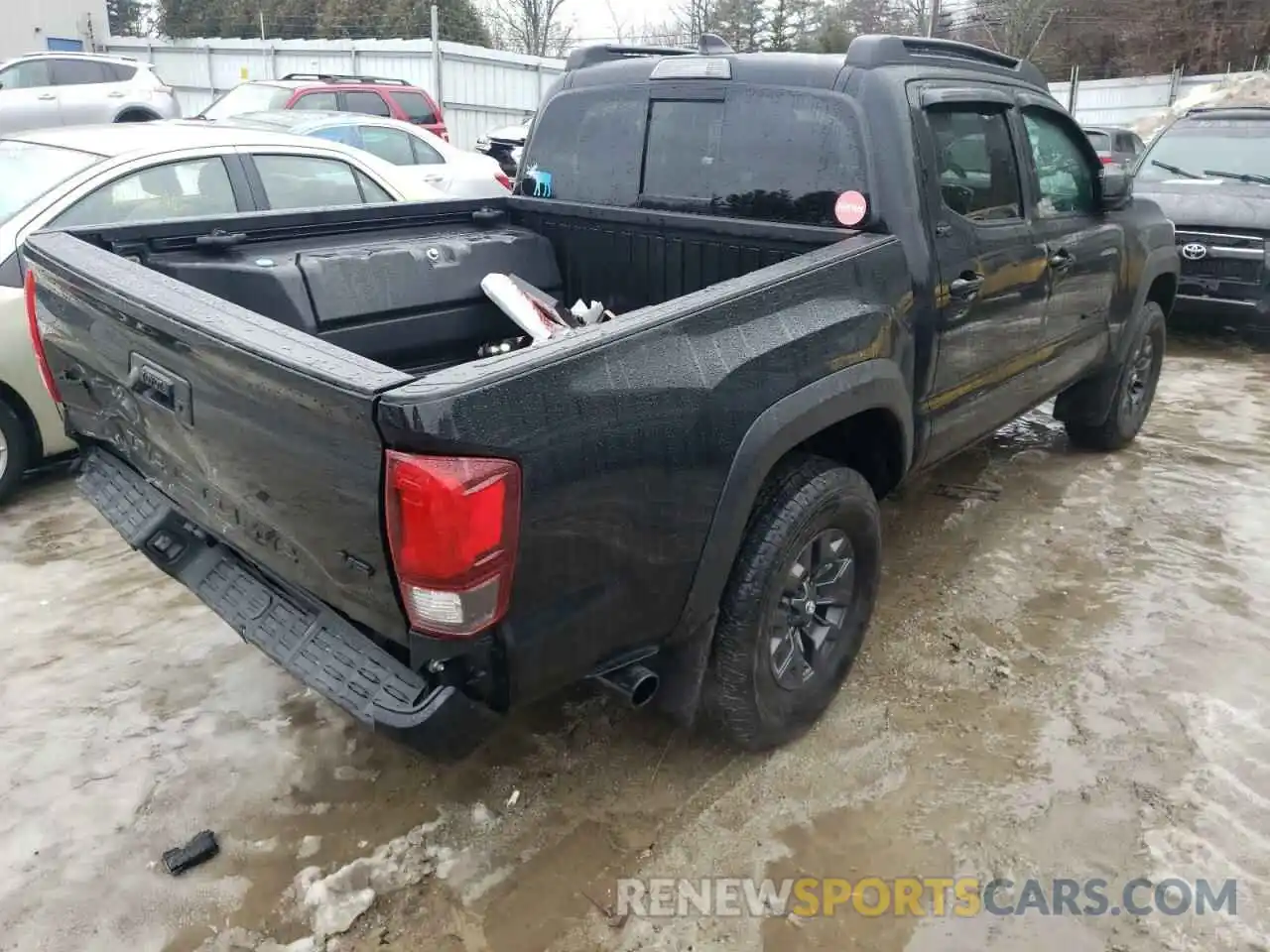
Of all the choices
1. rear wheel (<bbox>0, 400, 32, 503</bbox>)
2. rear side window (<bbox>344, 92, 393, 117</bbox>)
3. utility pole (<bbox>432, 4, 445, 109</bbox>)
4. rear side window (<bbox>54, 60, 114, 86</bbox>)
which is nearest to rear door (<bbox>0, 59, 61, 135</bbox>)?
rear side window (<bbox>54, 60, 114, 86</bbox>)

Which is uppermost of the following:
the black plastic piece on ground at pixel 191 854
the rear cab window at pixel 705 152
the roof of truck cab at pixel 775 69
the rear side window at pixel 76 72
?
the rear side window at pixel 76 72

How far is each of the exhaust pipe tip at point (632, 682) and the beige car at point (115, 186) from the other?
9.88 ft

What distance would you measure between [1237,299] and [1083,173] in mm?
4249

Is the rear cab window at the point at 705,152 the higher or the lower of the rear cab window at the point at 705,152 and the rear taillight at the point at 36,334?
the higher

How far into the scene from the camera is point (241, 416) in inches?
86.0

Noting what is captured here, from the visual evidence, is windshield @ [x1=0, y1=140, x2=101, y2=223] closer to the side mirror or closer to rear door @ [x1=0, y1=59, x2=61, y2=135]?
the side mirror

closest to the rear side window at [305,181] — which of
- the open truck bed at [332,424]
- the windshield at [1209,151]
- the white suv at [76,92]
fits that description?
the open truck bed at [332,424]

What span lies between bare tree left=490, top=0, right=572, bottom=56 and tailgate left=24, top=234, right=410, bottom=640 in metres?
35.4

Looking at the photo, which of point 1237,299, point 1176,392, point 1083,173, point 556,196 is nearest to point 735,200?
point 556,196

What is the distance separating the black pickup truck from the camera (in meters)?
2.02

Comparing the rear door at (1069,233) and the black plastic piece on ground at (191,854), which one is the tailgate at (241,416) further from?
the rear door at (1069,233)

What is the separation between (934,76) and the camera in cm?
344

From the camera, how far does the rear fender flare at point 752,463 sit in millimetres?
2488

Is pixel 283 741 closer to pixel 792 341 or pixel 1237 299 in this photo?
pixel 792 341
